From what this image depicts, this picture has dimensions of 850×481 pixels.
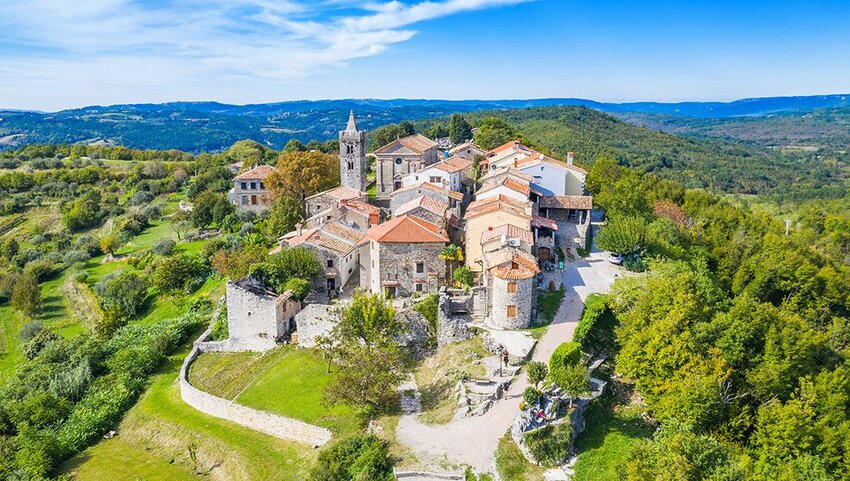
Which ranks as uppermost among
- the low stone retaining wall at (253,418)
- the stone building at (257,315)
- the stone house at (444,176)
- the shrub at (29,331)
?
the stone house at (444,176)

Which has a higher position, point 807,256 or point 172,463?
point 807,256

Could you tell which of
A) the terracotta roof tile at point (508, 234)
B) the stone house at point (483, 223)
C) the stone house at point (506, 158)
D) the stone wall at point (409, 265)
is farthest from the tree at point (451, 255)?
the stone house at point (506, 158)

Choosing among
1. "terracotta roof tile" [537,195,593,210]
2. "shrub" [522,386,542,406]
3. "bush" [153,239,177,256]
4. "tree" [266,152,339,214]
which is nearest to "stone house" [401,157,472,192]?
"terracotta roof tile" [537,195,593,210]

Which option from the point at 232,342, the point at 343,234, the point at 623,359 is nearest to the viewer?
the point at 623,359

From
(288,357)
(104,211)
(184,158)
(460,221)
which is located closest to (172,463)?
(288,357)

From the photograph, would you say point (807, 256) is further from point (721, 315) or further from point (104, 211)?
point (104, 211)

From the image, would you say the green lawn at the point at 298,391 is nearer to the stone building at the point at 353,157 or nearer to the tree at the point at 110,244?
the stone building at the point at 353,157
